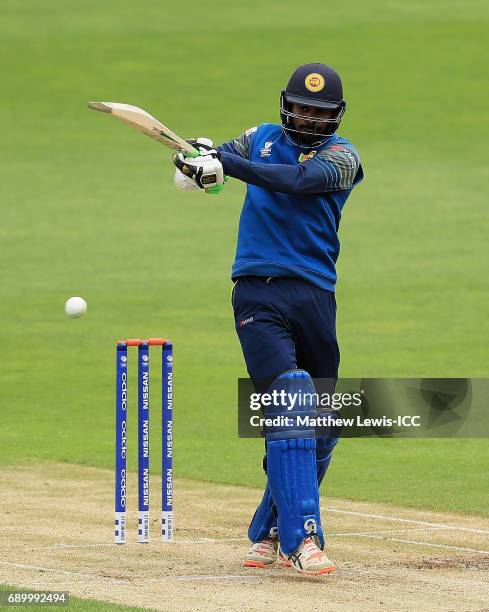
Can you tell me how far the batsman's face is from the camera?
6684 millimetres

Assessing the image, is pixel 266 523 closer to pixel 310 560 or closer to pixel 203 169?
pixel 310 560

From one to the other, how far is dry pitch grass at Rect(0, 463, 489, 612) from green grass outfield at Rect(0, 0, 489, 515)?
0.74 metres

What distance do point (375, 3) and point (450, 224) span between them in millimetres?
20283

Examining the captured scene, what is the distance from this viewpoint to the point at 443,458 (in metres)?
10.4

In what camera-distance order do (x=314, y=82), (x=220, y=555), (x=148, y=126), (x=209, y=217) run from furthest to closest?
(x=209, y=217), (x=220, y=555), (x=314, y=82), (x=148, y=126)

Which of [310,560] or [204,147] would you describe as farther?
[204,147]

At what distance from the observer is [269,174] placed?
21.0 feet

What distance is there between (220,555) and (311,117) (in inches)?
81.1

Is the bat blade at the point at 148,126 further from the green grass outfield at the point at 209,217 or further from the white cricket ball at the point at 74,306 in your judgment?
the white cricket ball at the point at 74,306

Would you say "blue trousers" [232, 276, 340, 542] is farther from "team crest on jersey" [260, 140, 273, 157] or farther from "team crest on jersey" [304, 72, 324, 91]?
"team crest on jersey" [304, 72, 324, 91]

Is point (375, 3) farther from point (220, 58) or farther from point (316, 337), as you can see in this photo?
point (316, 337)

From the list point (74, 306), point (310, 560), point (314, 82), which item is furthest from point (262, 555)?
point (74, 306)

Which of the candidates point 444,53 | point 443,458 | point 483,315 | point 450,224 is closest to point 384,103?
point 444,53

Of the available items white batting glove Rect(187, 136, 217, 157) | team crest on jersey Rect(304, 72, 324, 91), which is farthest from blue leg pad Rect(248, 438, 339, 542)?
team crest on jersey Rect(304, 72, 324, 91)
